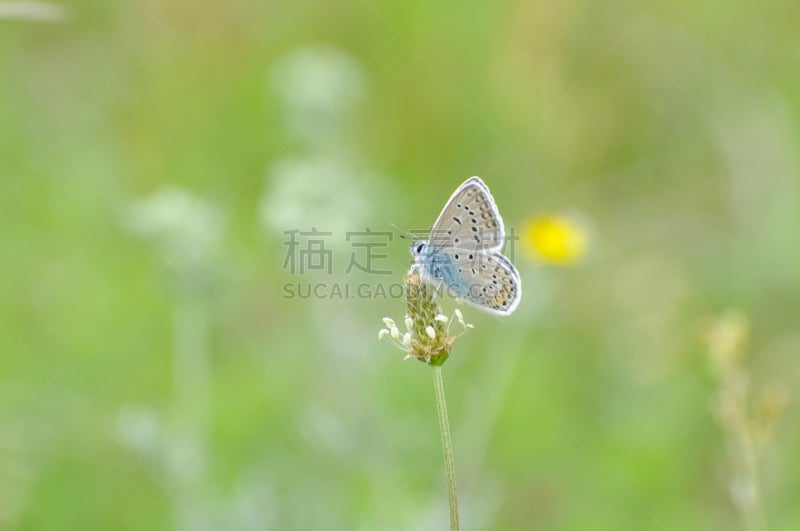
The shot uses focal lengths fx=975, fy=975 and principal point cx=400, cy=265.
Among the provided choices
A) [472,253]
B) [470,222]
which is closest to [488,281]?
[472,253]

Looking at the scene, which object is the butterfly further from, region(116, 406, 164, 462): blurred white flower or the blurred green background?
region(116, 406, 164, 462): blurred white flower

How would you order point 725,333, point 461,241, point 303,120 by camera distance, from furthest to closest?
point 303,120 → point 461,241 → point 725,333

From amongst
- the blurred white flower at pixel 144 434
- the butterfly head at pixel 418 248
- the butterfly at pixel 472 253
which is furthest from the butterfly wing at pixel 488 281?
the blurred white flower at pixel 144 434

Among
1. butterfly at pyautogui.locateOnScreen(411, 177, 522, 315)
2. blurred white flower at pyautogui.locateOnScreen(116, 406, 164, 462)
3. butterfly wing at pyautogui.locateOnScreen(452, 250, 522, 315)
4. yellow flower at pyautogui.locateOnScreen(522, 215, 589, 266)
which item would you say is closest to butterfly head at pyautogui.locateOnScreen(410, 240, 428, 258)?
butterfly at pyautogui.locateOnScreen(411, 177, 522, 315)

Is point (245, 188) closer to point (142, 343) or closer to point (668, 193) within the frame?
point (142, 343)

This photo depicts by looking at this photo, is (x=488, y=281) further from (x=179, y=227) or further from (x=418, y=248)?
(x=179, y=227)

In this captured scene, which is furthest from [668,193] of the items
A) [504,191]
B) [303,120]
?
[303,120]
